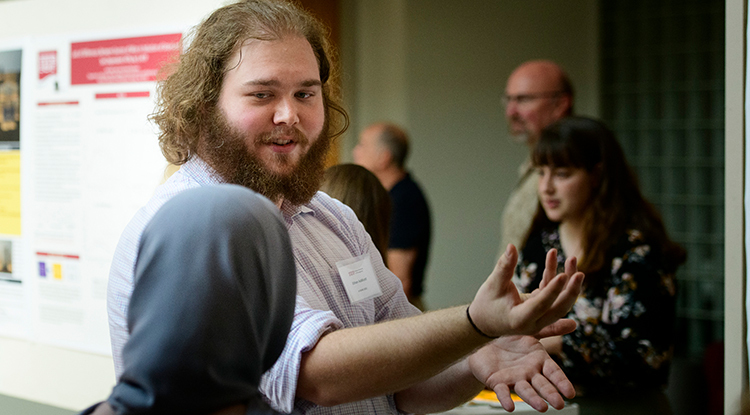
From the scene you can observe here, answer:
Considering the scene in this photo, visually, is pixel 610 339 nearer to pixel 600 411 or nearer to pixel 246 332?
pixel 600 411

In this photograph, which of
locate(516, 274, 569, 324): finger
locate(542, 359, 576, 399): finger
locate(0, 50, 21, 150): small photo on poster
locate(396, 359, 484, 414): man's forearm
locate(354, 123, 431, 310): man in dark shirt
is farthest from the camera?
locate(354, 123, 431, 310): man in dark shirt

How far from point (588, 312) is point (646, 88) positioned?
2.73 meters

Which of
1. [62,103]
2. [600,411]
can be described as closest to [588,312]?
[600,411]

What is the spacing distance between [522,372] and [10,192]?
207 centimetres

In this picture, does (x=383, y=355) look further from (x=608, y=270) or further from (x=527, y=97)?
(x=527, y=97)

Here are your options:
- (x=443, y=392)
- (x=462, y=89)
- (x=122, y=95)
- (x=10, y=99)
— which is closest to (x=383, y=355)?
(x=443, y=392)

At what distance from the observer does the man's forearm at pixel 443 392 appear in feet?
3.87

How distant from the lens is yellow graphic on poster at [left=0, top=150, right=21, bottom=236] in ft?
7.72

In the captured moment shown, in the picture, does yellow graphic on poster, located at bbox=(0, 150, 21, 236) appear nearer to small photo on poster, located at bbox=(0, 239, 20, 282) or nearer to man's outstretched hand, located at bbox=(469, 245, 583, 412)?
small photo on poster, located at bbox=(0, 239, 20, 282)

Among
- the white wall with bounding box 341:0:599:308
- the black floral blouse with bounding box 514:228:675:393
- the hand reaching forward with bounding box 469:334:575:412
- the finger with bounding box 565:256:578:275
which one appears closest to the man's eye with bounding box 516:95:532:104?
the black floral blouse with bounding box 514:228:675:393

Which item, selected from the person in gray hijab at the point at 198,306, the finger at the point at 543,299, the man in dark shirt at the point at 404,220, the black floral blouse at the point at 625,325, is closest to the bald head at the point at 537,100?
the man in dark shirt at the point at 404,220

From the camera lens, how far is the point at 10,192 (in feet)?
7.81

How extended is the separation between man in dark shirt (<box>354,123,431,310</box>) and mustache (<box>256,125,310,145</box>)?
147 centimetres

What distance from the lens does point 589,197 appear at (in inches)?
77.6
